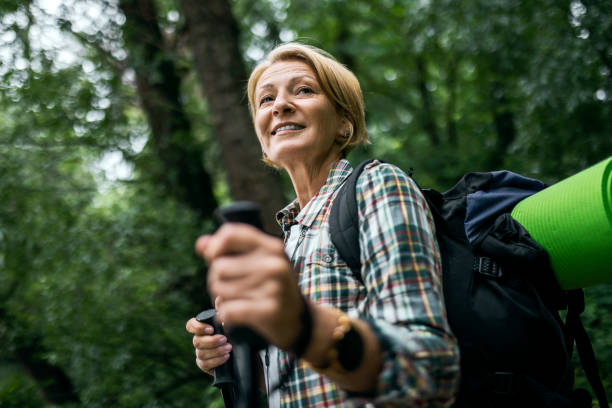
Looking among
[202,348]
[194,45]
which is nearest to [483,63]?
[194,45]

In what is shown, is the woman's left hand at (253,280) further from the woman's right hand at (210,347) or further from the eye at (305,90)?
the eye at (305,90)

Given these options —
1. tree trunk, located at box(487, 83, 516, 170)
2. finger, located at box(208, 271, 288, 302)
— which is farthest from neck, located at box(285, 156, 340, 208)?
tree trunk, located at box(487, 83, 516, 170)

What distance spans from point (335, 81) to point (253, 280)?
1230 millimetres

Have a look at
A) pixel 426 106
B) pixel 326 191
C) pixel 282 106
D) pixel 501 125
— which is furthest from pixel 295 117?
pixel 426 106

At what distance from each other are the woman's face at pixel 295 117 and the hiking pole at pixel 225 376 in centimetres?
67

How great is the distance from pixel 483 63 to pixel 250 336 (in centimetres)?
693

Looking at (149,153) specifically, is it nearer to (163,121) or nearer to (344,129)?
(163,121)

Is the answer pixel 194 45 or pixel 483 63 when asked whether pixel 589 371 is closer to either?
pixel 194 45

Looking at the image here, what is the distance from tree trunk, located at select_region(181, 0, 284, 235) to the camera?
441 centimetres

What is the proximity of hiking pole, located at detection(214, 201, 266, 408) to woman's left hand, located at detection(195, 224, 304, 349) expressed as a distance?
3 centimetres

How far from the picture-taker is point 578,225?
3.83 feet

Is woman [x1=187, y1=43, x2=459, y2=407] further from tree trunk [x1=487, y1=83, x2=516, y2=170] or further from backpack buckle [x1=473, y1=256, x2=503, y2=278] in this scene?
tree trunk [x1=487, y1=83, x2=516, y2=170]

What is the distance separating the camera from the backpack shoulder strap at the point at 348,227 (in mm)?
1191

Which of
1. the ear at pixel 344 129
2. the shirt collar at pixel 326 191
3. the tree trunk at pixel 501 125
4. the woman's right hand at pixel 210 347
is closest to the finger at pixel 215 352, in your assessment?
the woman's right hand at pixel 210 347
